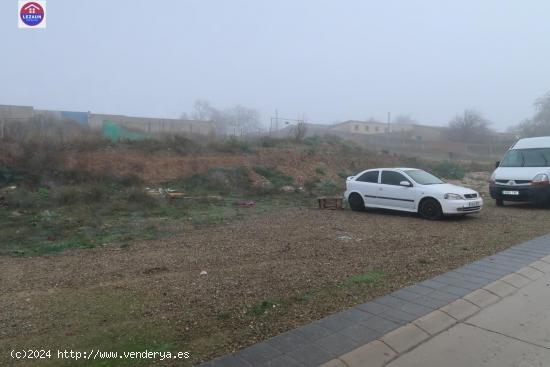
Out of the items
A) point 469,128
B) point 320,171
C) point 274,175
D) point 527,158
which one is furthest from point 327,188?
point 469,128

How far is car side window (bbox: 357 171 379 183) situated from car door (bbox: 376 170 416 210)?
241 millimetres

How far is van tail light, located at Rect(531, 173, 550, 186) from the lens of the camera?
12.4 meters

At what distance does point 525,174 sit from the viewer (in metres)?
12.8

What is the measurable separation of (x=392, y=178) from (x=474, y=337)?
835 cm

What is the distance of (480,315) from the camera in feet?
14.6

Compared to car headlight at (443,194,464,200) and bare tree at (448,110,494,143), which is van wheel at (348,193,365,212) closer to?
car headlight at (443,194,464,200)

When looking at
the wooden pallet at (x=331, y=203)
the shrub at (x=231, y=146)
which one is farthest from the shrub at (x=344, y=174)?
the wooden pallet at (x=331, y=203)

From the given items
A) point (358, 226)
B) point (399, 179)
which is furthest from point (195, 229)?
point (399, 179)

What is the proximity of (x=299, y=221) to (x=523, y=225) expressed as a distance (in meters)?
5.30

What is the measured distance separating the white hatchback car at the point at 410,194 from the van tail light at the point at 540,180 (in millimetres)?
2626

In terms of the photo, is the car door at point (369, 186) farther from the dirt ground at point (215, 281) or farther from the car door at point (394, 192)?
the dirt ground at point (215, 281)

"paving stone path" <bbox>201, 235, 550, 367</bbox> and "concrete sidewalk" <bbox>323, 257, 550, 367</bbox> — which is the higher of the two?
"paving stone path" <bbox>201, 235, 550, 367</bbox>

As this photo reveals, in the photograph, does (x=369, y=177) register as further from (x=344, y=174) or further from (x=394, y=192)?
(x=344, y=174)

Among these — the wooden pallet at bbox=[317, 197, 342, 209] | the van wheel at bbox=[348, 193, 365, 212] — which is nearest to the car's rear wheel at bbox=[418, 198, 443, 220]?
the van wheel at bbox=[348, 193, 365, 212]
